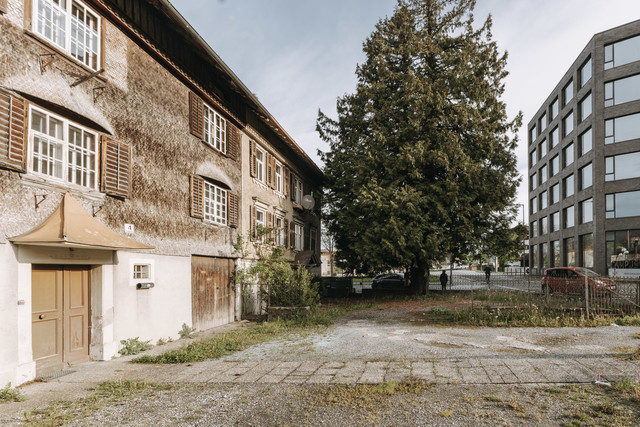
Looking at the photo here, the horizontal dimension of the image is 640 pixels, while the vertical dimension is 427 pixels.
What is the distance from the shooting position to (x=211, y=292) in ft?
47.5

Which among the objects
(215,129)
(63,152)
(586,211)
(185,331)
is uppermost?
(215,129)

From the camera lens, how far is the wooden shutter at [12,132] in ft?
23.2

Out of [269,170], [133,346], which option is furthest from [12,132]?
[269,170]

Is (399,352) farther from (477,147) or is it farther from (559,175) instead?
(559,175)

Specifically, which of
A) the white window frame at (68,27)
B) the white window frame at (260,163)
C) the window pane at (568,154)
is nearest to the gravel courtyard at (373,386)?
the white window frame at (68,27)

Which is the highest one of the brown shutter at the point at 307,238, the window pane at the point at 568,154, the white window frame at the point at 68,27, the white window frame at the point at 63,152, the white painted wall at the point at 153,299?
the window pane at the point at 568,154

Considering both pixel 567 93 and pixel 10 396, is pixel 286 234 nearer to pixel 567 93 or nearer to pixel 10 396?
pixel 10 396

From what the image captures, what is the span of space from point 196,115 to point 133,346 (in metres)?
6.97

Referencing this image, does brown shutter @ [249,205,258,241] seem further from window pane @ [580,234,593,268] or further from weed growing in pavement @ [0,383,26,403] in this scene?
window pane @ [580,234,593,268]

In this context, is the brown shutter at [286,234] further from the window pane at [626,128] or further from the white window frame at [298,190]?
the window pane at [626,128]

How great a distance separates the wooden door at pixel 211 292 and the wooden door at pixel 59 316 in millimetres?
4225

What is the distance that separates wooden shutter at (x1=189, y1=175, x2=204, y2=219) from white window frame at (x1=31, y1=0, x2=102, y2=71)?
4491 millimetres

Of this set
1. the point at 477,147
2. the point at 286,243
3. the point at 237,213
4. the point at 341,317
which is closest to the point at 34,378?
the point at 237,213

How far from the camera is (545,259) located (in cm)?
5253
